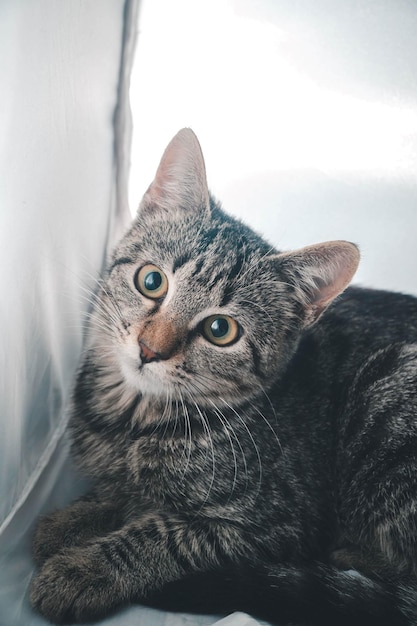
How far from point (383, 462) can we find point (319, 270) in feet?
1.27

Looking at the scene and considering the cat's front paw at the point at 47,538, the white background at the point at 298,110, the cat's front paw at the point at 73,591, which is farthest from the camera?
the white background at the point at 298,110

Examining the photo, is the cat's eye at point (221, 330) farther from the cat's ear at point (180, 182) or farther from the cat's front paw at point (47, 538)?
the cat's front paw at point (47, 538)

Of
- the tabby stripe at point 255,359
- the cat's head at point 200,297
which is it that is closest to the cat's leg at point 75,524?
the cat's head at point 200,297

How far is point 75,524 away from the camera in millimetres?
1096

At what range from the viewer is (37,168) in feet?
3.29

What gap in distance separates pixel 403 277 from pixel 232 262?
589mm

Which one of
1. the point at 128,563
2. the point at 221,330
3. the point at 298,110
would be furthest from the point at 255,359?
the point at 298,110

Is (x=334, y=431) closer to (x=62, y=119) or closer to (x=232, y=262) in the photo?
(x=232, y=262)

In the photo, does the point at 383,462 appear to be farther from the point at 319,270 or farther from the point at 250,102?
the point at 250,102

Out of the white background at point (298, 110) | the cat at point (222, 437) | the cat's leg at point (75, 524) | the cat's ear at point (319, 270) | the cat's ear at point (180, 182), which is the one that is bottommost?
the cat's leg at point (75, 524)

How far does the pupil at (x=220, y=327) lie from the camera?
1.09 m

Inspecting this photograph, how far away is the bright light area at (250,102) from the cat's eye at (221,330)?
563 mm

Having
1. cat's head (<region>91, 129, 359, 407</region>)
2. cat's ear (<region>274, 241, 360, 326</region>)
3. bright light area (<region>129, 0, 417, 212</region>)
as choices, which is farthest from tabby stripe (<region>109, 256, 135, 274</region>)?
bright light area (<region>129, 0, 417, 212</region>)

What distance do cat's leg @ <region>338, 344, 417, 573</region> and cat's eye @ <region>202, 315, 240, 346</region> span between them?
1.07 feet
